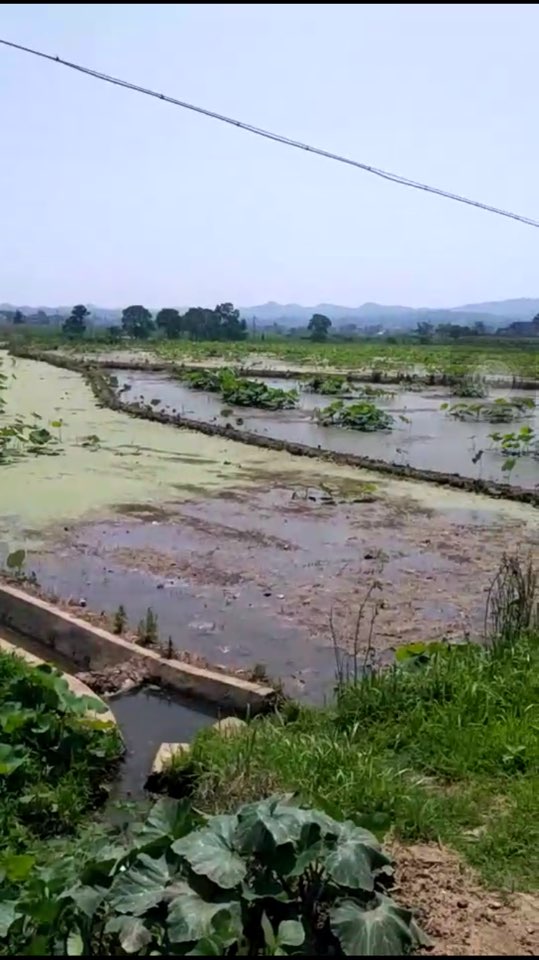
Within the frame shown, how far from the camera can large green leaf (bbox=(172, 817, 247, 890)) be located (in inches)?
92.0

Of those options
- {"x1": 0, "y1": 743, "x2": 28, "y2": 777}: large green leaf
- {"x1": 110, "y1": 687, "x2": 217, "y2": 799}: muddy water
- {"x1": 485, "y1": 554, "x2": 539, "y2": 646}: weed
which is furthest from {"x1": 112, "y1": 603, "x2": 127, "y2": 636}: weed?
{"x1": 485, "y1": 554, "x2": 539, "y2": 646}: weed

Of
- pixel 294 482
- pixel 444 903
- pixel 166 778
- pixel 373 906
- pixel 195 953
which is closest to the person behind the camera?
pixel 195 953

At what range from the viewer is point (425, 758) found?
3764 mm

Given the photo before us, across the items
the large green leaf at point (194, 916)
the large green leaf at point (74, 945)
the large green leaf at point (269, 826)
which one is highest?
the large green leaf at point (269, 826)

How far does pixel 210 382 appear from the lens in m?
23.4

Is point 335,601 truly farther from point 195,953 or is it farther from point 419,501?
point 195,953

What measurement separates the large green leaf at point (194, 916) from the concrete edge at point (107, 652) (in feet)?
7.57

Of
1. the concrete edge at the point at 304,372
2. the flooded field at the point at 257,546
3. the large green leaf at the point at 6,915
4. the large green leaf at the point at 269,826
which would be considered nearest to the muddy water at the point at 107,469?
the flooded field at the point at 257,546

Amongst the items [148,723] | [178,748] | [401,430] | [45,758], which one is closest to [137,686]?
[148,723]

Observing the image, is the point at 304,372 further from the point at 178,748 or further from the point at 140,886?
the point at 140,886

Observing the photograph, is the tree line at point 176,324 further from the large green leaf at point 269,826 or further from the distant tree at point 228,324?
the large green leaf at point 269,826

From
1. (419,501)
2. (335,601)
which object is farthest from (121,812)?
(419,501)

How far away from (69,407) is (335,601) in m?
12.5

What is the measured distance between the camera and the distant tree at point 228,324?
2302 inches
